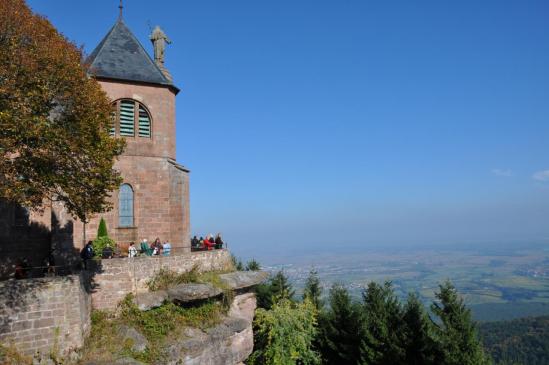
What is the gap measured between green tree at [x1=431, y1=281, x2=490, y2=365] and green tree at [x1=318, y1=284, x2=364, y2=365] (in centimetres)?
707

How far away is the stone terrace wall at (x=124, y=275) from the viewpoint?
67.4 feet

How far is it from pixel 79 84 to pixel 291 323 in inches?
676

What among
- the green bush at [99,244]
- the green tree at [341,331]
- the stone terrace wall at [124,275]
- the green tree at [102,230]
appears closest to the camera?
the stone terrace wall at [124,275]

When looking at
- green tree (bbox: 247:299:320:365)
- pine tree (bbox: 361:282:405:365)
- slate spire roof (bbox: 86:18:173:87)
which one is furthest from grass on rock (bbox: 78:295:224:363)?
slate spire roof (bbox: 86:18:173:87)

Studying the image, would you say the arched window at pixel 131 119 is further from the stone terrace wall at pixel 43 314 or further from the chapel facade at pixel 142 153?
the stone terrace wall at pixel 43 314

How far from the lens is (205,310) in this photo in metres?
23.2

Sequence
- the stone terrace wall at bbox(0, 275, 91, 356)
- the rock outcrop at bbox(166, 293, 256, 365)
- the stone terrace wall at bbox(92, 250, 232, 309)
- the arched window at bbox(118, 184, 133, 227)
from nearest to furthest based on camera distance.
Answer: the stone terrace wall at bbox(0, 275, 91, 356) → the stone terrace wall at bbox(92, 250, 232, 309) → the rock outcrop at bbox(166, 293, 256, 365) → the arched window at bbox(118, 184, 133, 227)

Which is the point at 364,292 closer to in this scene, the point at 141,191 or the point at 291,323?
the point at 291,323

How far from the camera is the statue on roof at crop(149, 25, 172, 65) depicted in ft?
96.3

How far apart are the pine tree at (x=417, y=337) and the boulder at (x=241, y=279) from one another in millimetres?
8268

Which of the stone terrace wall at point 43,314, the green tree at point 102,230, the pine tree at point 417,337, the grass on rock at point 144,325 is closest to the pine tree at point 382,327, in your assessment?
the pine tree at point 417,337

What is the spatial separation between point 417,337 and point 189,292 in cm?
1127

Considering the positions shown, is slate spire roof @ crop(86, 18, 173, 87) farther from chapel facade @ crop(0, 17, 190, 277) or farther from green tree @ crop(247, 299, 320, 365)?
green tree @ crop(247, 299, 320, 365)

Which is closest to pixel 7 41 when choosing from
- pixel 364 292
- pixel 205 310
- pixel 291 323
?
pixel 205 310
